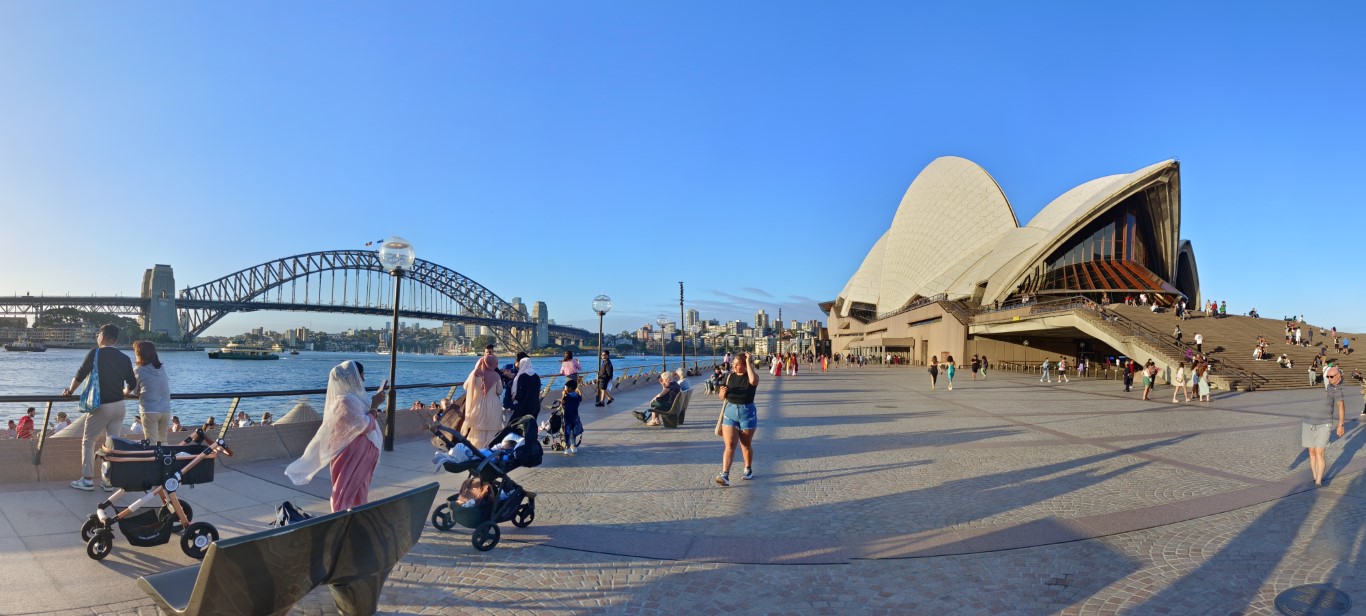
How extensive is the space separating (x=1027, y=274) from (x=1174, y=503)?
45.4 metres

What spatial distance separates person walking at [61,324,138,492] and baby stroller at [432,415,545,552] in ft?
10.9

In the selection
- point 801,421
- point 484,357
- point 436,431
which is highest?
point 484,357

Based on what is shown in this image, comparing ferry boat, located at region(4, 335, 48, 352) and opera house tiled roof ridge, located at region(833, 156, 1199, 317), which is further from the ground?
opera house tiled roof ridge, located at region(833, 156, 1199, 317)

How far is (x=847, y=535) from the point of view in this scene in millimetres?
5195

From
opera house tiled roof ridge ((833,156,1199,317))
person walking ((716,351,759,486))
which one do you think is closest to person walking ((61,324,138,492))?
person walking ((716,351,759,486))

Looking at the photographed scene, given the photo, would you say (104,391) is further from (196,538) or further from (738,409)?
(738,409)

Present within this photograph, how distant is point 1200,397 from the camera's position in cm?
1930

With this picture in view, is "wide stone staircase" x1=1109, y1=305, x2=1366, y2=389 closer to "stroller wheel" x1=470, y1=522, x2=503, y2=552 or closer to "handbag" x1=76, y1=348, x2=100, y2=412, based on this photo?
"stroller wheel" x1=470, y1=522, x2=503, y2=552

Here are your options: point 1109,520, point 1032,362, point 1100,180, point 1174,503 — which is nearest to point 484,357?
point 1109,520

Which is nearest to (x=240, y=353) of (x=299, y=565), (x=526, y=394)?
(x=526, y=394)

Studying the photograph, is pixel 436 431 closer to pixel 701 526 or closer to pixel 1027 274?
pixel 701 526

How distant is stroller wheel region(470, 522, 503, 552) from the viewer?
15.4ft

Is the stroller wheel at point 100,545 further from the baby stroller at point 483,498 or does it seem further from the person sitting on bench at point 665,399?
the person sitting on bench at point 665,399

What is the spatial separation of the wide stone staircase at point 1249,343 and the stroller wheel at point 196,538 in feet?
96.6
